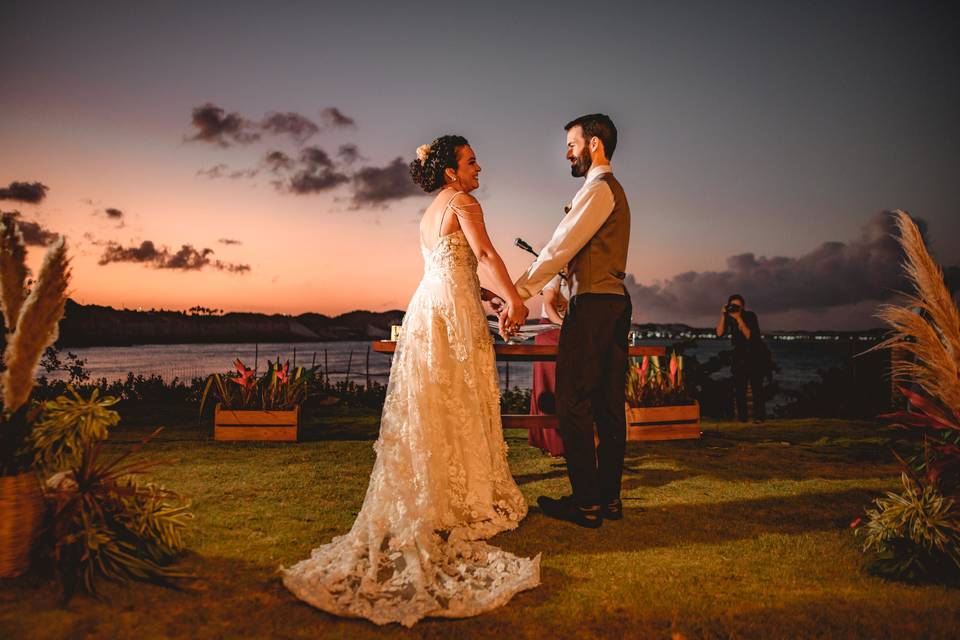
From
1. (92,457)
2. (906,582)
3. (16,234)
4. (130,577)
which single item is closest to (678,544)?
(906,582)

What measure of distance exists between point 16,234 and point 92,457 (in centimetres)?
97

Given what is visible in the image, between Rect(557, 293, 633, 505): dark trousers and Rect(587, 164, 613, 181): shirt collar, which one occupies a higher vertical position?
Rect(587, 164, 613, 181): shirt collar

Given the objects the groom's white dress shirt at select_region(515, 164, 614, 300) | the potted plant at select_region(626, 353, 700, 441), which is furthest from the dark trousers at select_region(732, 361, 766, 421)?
the groom's white dress shirt at select_region(515, 164, 614, 300)

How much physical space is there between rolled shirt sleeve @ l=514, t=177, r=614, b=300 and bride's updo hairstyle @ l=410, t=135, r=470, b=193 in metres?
0.84

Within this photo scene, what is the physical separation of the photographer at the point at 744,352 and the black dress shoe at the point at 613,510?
19.5 ft

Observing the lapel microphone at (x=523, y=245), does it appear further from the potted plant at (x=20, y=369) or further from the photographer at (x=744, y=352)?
the photographer at (x=744, y=352)

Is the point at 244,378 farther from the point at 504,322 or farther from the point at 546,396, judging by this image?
the point at 504,322

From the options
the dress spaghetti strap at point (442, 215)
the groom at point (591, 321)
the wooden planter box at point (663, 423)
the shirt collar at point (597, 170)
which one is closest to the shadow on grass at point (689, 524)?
the groom at point (591, 321)

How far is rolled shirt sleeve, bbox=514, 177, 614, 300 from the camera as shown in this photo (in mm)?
3424

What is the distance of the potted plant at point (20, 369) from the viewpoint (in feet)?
7.04

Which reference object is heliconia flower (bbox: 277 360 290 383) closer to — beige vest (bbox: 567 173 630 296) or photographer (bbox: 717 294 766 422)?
beige vest (bbox: 567 173 630 296)

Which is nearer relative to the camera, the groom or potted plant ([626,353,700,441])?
the groom

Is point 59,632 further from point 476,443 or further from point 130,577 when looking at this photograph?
point 476,443

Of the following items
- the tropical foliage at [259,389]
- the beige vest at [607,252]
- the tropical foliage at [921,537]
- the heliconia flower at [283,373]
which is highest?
the beige vest at [607,252]
